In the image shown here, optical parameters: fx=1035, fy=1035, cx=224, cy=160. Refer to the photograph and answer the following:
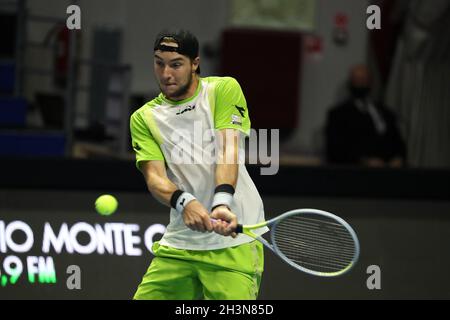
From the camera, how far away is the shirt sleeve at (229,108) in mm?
4469

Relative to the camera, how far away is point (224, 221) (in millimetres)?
4141

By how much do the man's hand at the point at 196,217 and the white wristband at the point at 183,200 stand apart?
19mm

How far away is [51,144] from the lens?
712 centimetres

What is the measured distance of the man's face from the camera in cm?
434

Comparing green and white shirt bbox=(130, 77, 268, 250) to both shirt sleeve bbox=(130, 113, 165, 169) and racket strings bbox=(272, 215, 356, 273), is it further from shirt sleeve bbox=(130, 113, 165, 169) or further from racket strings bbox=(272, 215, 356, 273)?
racket strings bbox=(272, 215, 356, 273)

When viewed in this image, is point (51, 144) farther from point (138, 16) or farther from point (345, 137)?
point (138, 16)

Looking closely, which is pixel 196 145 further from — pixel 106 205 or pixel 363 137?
pixel 363 137

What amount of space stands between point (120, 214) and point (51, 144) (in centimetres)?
127

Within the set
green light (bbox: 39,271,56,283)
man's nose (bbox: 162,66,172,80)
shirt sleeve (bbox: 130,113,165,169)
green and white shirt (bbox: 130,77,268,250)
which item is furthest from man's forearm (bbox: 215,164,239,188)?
green light (bbox: 39,271,56,283)

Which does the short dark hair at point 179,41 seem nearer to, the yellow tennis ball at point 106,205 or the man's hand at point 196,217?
the man's hand at point 196,217

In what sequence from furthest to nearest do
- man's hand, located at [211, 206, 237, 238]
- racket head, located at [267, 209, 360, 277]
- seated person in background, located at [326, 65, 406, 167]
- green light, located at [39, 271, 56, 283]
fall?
seated person in background, located at [326, 65, 406, 167], green light, located at [39, 271, 56, 283], racket head, located at [267, 209, 360, 277], man's hand, located at [211, 206, 237, 238]

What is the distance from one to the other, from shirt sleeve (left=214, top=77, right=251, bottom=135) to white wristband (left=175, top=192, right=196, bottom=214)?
0.38 metres

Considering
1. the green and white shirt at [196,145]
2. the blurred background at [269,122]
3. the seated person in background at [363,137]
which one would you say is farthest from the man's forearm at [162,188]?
the seated person in background at [363,137]
